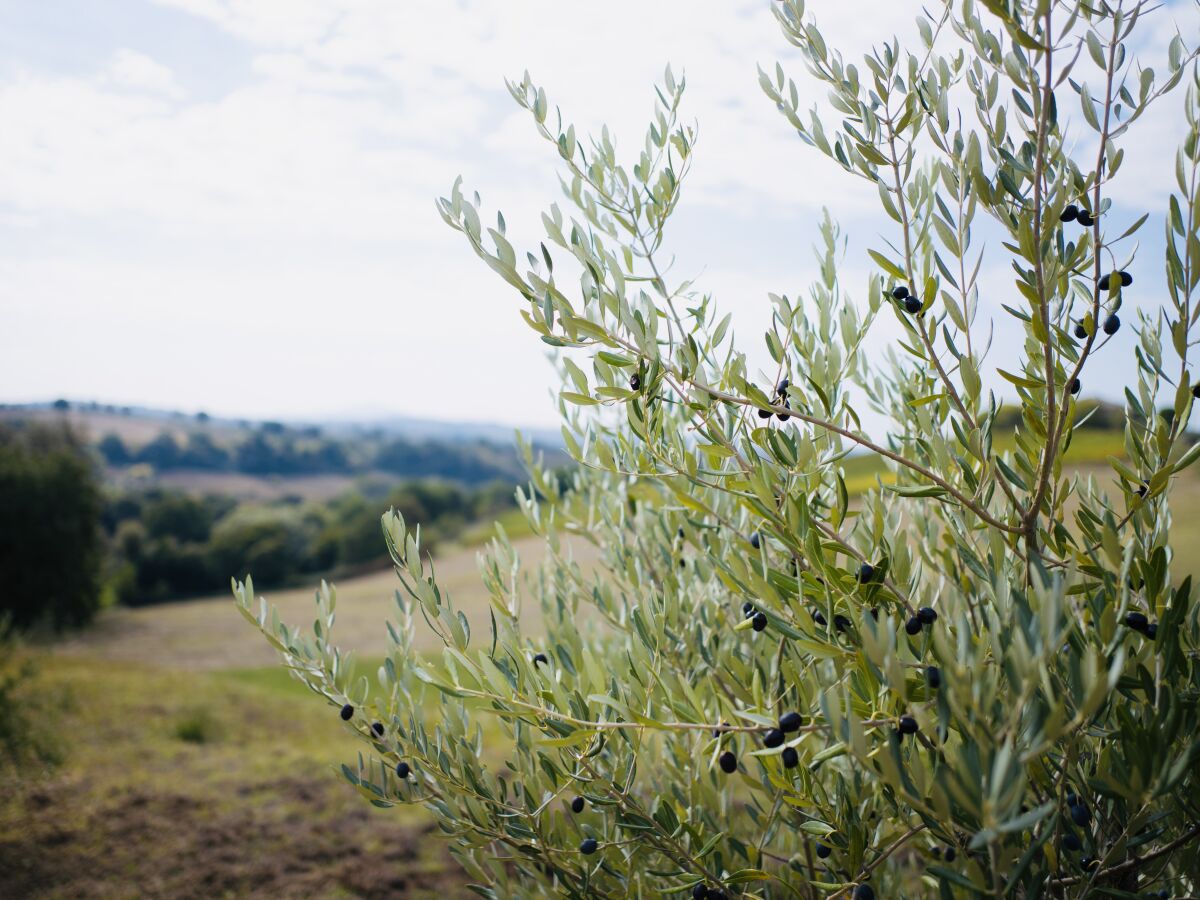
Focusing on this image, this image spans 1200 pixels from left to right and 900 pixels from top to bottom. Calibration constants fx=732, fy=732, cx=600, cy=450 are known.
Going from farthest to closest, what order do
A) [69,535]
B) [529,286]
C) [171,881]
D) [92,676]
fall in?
[69,535], [92,676], [171,881], [529,286]

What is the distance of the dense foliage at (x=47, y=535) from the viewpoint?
118 ft

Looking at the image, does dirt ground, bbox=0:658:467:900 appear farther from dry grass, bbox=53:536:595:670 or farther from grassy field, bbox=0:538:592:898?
dry grass, bbox=53:536:595:670

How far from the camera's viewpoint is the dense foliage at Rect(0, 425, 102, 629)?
36062 millimetres

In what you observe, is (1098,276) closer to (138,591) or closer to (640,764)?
(640,764)

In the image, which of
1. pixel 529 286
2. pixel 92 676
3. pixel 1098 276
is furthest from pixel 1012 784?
pixel 92 676

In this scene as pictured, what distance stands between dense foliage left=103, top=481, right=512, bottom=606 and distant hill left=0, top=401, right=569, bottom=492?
8.08 metres

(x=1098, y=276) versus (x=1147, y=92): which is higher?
(x=1147, y=92)

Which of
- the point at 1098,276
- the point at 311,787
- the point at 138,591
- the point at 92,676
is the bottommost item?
the point at 138,591

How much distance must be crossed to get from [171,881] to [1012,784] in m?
9.40

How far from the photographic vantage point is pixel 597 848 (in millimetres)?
2389

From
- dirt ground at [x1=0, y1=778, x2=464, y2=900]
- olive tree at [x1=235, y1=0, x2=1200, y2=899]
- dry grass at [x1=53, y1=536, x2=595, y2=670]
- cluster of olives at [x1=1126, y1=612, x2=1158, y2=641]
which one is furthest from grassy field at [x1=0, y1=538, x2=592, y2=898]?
dry grass at [x1=53, y1=536, x2=595, y2=670]

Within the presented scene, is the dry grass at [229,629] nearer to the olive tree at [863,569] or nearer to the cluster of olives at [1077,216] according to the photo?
the olive tree at [863,569]

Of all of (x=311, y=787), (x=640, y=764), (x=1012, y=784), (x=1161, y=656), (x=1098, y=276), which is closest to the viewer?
(x=1012, y=784)

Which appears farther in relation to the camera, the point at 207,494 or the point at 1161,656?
the point at 207,494
